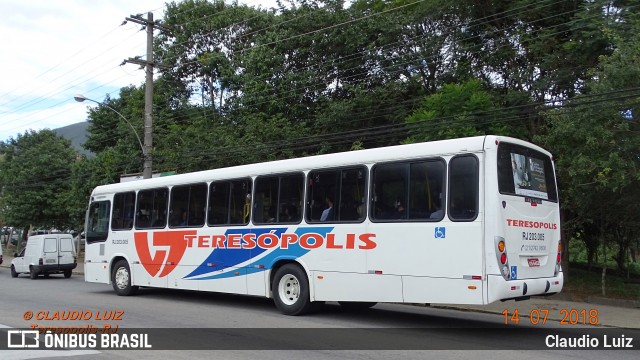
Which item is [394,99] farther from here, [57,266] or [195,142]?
[57,266]

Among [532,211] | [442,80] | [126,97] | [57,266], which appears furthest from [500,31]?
[126,97]

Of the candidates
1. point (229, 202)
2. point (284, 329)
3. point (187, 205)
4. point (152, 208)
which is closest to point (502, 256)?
point (284, 329)

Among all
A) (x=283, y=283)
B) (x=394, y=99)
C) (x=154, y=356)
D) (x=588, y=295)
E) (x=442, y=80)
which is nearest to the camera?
(x=154, y=356)

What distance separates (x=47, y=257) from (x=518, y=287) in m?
23.1

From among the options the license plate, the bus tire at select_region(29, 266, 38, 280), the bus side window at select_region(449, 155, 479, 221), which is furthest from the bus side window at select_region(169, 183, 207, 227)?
the bus tire at select_region(29, 266, 38, 280)

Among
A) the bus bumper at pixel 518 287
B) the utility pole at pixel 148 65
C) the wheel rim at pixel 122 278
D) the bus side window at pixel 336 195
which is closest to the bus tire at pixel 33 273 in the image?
the utility pole at pixel 148 65

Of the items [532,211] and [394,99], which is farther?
[394,99]

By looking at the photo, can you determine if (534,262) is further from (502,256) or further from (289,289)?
(289,289)

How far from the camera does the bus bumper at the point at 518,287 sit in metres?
8.91

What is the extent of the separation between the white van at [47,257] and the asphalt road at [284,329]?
10.9m

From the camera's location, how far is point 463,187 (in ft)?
31.0

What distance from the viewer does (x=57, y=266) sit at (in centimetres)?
2620

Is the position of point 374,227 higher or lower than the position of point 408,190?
lower

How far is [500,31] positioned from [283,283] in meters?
14.0
